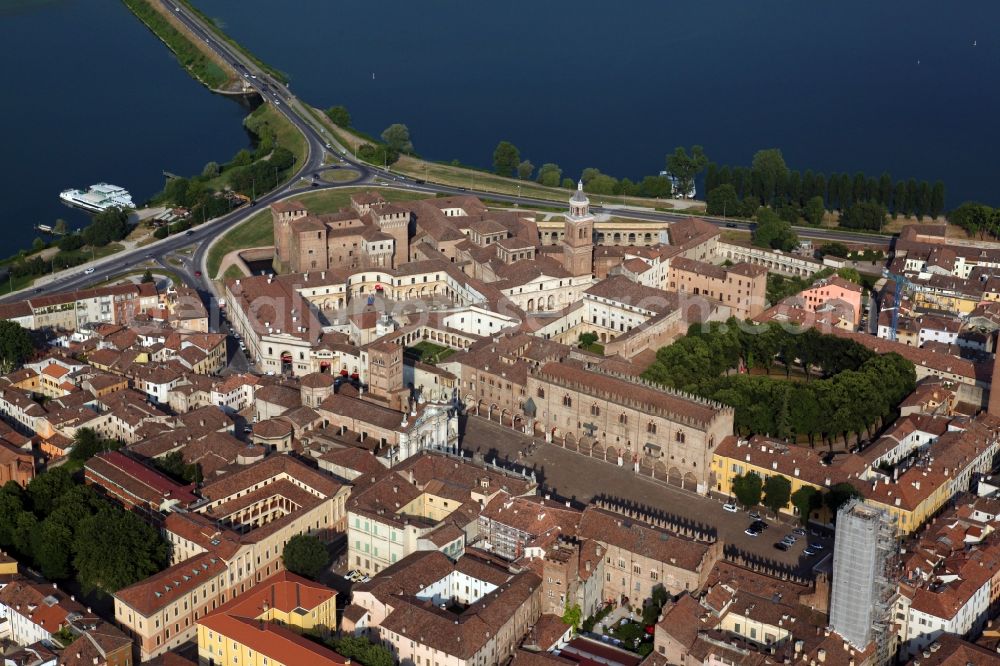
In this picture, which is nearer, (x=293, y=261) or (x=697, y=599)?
(x=697, y=599)

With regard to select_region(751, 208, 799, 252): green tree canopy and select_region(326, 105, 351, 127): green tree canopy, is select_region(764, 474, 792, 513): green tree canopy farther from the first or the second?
select_region(326, 105, 351, 127): green tree canopy

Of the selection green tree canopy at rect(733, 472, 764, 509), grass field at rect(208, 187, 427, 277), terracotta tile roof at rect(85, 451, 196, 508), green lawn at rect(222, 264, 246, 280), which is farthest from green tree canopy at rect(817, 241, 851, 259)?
terracotta tile roof at rect(85, 451, 196, 508)

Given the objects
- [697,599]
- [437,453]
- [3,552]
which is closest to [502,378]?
[437,453]

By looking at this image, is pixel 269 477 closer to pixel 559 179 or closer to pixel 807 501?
pixel 807 501

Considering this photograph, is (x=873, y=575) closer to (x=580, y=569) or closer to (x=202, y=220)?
(x=580, y=569)

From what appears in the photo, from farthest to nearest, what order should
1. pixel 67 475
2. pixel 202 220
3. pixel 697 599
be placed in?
pixel 202 220
pixel 67 475
pixel 697 599

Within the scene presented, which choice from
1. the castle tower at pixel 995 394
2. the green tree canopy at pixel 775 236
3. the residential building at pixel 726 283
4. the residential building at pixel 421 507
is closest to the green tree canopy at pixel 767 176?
the green tree canopy at pixel 775 236
